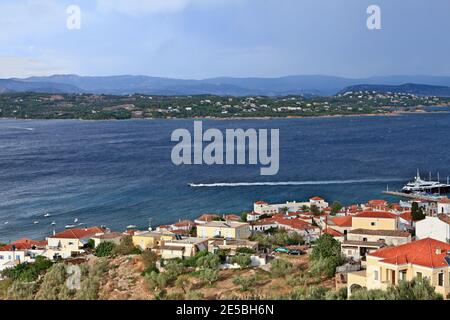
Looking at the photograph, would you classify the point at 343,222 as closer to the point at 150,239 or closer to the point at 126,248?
the point at 150,239

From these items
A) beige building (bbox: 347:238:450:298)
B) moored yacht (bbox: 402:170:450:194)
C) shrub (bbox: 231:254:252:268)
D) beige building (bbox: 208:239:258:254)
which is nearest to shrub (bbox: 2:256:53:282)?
beige building (bbox: 208:239:258:254)

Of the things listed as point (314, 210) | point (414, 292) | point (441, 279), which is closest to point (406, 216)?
point (314, 210)

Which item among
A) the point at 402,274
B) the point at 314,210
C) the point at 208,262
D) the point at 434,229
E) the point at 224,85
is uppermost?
the point at 224,85

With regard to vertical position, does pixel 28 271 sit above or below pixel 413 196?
above

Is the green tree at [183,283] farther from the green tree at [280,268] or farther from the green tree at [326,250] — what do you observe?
the green tree at [326,250]

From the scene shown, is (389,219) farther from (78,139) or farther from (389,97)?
(389,97)

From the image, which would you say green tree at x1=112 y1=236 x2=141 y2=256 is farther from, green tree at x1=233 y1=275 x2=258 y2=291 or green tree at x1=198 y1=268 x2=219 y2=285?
green tree at x1=233 y1=275 x2=258 y2=291
